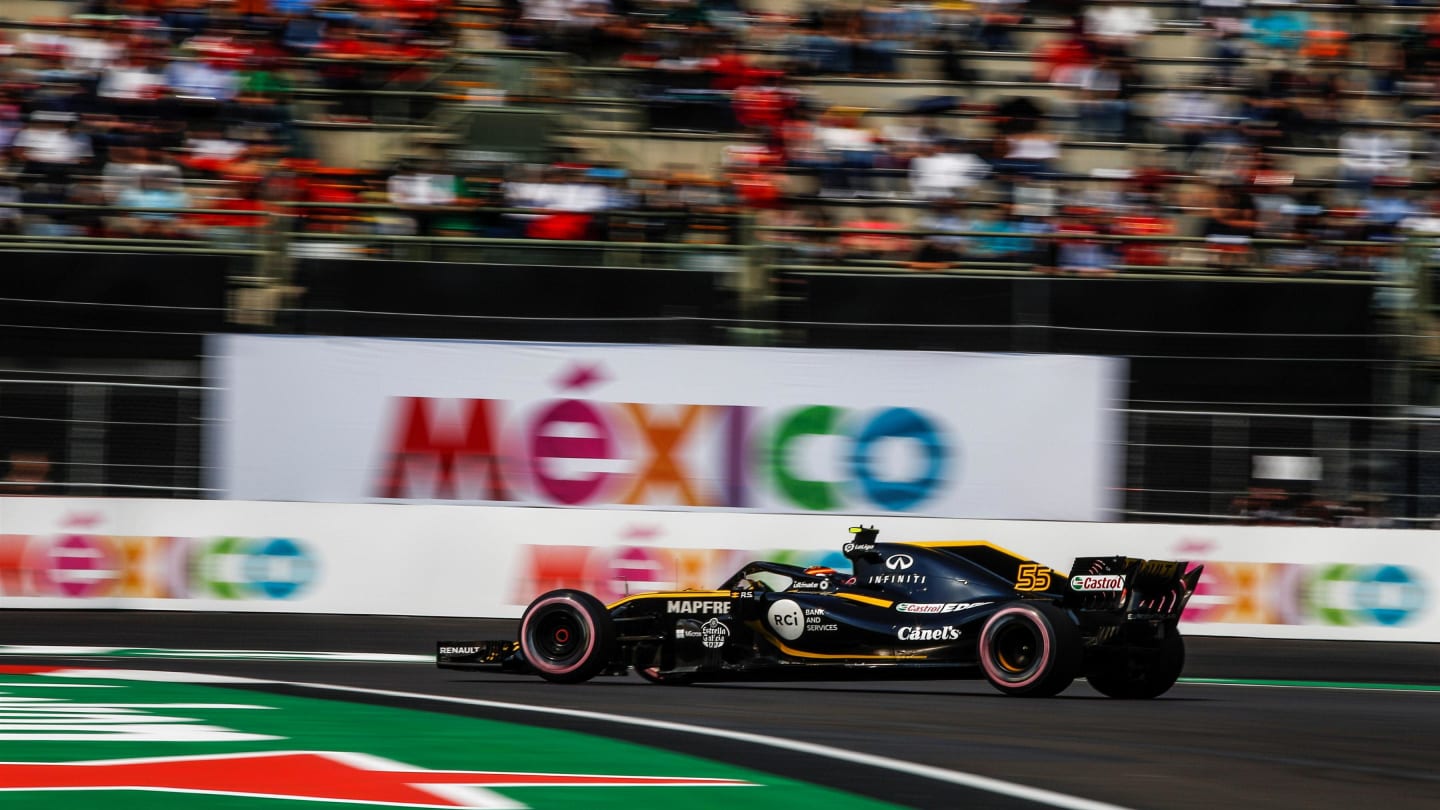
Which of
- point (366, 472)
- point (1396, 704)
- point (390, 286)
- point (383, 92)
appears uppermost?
point (383, 92)

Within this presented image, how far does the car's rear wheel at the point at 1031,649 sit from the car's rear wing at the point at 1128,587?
0.29 m

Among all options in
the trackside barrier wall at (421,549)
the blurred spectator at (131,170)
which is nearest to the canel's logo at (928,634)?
the trackside barrier wall at (421,549)

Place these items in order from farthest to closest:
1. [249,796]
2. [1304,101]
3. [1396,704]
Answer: [1304,101] < [1396,704] < [249,796]

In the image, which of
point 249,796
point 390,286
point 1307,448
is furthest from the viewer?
point 390,286

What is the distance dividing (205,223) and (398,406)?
2.77 meters

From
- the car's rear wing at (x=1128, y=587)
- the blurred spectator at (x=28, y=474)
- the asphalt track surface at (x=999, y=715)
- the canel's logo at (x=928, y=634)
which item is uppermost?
the blurred spectator at (x=28, y=474)

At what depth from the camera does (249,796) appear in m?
5.83

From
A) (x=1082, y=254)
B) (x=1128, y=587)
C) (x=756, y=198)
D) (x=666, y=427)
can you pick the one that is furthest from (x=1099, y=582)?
(x=756, y=198)

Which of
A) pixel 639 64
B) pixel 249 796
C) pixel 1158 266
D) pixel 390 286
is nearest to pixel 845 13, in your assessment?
A: pixel 639 64

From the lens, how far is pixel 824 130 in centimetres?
1730

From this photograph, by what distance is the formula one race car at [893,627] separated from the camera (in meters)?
9.97

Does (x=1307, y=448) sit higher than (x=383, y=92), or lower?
lower

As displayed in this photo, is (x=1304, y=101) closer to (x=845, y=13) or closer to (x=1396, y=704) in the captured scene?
(x=845, y=13)

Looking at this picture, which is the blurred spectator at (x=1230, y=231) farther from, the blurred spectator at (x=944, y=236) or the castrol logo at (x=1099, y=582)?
the castrol logo at (x=1099, y=582)
